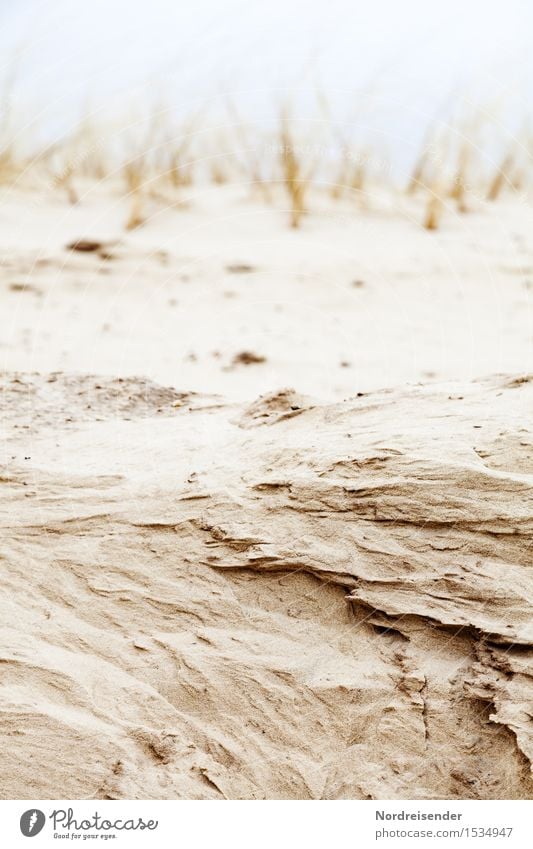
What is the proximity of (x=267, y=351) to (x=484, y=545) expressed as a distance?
3521mm

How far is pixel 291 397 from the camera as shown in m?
3.74

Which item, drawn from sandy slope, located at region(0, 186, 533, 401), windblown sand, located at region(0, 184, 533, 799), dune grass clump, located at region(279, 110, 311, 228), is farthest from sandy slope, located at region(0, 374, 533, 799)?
dune grass clump, located at region(279, 110, 311, 228)

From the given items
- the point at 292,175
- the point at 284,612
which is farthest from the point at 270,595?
the point at 292,175

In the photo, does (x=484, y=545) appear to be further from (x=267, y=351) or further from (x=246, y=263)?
(x=246, y=263)

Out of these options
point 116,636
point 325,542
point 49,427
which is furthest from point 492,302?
point 116,636

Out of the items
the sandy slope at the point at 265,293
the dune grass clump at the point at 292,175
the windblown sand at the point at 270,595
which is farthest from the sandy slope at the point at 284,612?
the dune grass clump at the point at 292,175
